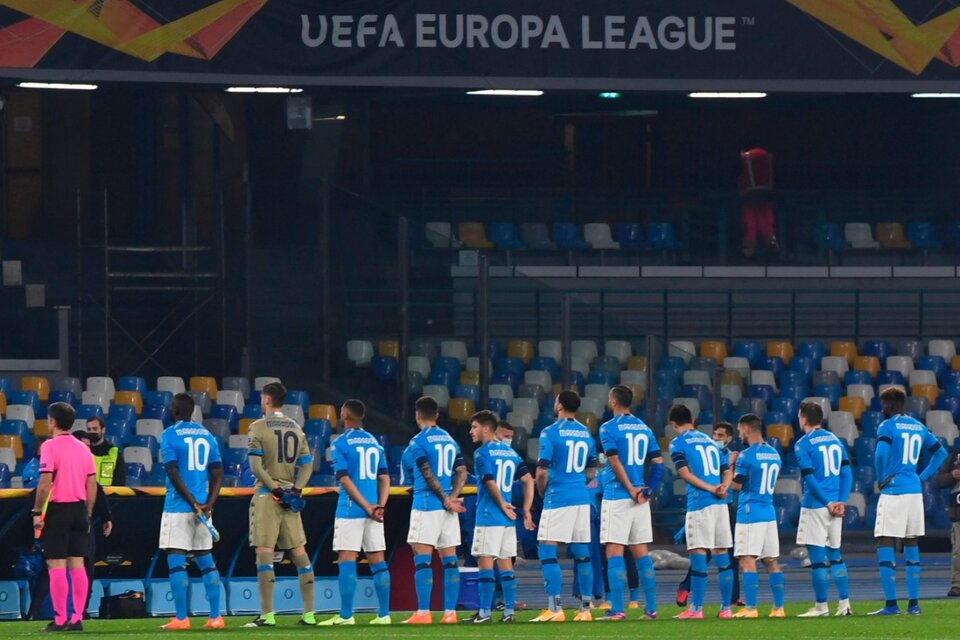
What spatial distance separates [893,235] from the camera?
28625 millimetres

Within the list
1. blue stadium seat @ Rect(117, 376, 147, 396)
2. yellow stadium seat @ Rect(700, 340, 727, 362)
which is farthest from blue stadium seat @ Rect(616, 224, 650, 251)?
blue stadium seat @ Rect(117, 376, 147, 396)

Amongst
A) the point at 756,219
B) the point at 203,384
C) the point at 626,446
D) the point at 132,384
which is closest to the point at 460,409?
the point at 203,384

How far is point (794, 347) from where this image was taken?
28.1 meters

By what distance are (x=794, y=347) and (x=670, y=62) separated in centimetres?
703

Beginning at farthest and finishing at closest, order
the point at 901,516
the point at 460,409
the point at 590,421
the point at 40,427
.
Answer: the point at 460,409, the point at 40,427, the point at 590,421, the point at 901,516

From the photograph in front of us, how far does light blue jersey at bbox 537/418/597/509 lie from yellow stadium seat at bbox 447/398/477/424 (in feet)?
22.8

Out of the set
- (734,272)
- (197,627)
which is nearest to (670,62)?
(734,272)

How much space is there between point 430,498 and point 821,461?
3.12 m

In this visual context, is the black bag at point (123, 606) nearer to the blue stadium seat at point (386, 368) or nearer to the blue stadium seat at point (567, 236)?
the blue stadium seat at point (386, 368)

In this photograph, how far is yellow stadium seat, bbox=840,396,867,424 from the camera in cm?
2631

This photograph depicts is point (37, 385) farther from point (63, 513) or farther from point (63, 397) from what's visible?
point (63, 513)

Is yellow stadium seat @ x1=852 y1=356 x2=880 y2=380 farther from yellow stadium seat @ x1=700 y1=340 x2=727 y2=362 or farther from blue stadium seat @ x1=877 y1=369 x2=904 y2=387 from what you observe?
yellow stadium seat @ x1=700 y1=340 x2=727 y2=362

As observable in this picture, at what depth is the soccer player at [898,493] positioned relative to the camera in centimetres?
1568

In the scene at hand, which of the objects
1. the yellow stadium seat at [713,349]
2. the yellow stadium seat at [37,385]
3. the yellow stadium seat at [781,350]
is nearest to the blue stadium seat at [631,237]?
the yellow stadium seat at [713,349]
